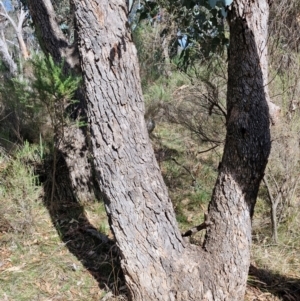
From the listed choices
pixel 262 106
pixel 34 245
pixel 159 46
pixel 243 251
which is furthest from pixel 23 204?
pixel 159 46

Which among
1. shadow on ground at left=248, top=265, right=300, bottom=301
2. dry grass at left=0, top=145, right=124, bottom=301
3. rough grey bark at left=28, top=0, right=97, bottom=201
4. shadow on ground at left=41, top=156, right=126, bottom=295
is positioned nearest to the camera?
shadow on ground at left=248, top=265, right=300, bottom=301

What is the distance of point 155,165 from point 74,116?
75.4 inches

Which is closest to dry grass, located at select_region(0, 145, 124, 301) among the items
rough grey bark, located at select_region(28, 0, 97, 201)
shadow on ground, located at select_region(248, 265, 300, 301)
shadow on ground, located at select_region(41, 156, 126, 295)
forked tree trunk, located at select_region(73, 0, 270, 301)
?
shadow on ground, located at select_region(41, 156, 126, 295)

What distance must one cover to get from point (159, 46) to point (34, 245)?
128 inches

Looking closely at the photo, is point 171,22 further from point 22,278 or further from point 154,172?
point 22,278

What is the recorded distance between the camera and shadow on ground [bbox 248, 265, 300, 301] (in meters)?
2.87

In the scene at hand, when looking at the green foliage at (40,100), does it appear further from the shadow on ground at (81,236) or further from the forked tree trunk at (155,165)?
the forked tree trunk at (155,165)

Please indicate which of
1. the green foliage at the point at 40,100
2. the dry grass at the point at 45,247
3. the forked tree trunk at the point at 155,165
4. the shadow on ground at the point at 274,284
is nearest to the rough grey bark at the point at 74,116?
the green foliage at the point at 40,100

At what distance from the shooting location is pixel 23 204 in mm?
3688

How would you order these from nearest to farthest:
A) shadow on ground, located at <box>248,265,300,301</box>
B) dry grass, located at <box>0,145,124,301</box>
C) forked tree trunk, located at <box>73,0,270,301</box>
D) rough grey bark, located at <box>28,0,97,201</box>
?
1. forked tree trunk, located at <box>73,0,270,301</box>
2. shadow on ground, located at <box>248,265,300,301</box>
3. dry grass, located at <box>0,145,124,301</box>
4. rough grey bark, located at <box>28,0,97,201</box>

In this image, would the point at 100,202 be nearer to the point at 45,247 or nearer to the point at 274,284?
the point at 45,247

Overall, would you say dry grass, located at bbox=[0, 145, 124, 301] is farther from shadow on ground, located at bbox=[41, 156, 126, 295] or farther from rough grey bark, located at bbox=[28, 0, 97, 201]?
rough grey bark, located at bbox=[28, 0, 97, 201]

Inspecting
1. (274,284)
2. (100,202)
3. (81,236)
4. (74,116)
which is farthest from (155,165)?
(100,202)

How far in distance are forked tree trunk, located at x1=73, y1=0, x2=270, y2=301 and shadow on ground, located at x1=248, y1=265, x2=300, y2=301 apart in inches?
18.1
